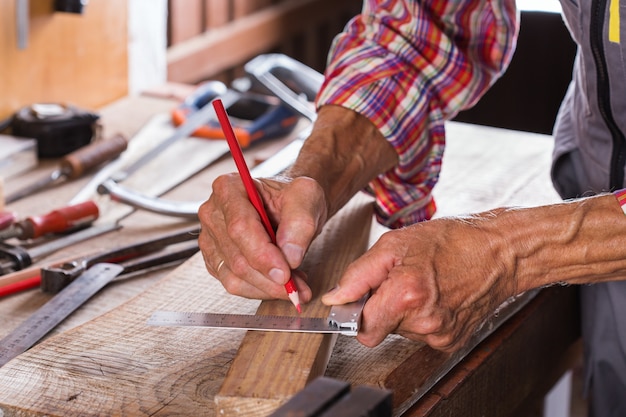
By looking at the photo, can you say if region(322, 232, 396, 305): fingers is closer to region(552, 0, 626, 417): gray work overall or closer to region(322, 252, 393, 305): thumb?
region(322, 252, 393, 305): thumb

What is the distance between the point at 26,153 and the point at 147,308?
71 centimetres

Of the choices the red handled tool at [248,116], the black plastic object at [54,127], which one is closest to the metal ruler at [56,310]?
the black plastic object at [54,127]

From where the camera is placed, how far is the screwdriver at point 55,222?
146 cm

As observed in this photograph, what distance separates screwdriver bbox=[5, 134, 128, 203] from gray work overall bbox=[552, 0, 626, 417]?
2.82ft

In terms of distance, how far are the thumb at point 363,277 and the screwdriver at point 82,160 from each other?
851mm

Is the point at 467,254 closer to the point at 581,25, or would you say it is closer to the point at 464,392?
the point at 464,392

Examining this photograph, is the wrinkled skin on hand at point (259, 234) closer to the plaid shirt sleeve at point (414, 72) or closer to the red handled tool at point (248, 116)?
the plaid shirt sleeve at point (414, 72)

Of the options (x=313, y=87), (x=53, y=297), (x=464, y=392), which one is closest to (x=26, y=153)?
(x=53, y=297)

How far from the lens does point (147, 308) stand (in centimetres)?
119

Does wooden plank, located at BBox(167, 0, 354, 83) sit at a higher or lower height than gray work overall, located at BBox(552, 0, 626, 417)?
lower

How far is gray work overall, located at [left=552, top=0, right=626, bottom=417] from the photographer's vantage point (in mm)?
1262

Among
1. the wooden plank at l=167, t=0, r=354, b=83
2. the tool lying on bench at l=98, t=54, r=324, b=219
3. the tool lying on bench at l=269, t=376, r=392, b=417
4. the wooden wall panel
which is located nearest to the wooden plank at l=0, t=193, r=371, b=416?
the tool lying on bench at l=269, t=376, r=392, b=417

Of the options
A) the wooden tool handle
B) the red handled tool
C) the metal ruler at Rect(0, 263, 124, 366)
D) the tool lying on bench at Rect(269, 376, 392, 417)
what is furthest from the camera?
the red handled tool

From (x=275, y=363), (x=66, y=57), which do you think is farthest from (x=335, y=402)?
(x=66, y=57)
